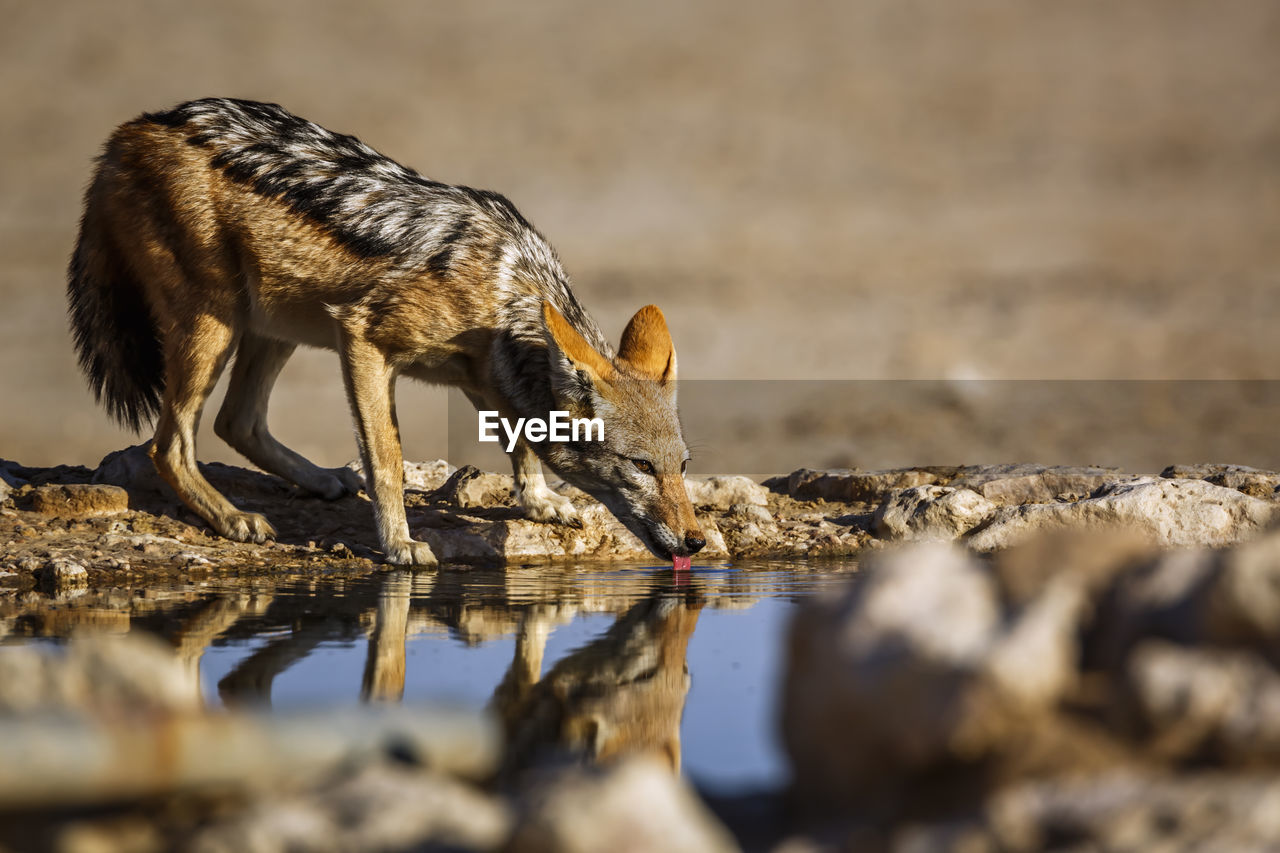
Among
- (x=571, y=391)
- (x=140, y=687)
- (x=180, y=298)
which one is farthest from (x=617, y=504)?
(x=140, y=687)

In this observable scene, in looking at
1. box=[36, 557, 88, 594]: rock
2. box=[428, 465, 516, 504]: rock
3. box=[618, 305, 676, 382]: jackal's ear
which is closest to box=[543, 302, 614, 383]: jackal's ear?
box=[618, 305, 676, 382]: jackal's ear

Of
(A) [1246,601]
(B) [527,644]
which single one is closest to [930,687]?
(A) [1246,601]

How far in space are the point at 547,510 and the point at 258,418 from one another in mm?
2077

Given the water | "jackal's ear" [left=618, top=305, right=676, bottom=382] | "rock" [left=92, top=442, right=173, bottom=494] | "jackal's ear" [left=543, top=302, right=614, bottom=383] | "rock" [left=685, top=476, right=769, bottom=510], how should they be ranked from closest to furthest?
the water
"jackal's ear" [left=543, top=302, right=614, bottom=383]
"jackal's ear" [left=618, top=305, right=676, bottom=382]
"rock" [left=92, top=442, right=173, bottom=494]
"rock" [left=685, top=476, right=769, bottom=510]

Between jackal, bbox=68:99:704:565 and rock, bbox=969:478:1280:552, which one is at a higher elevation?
jackal, bbox=68:99:704:565

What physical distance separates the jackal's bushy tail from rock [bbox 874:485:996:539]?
4867 mm

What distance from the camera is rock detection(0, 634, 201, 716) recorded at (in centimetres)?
274

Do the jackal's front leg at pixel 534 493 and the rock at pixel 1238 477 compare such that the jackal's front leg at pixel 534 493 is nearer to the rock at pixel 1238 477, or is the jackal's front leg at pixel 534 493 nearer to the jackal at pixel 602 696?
the jackal at pixel 602 696

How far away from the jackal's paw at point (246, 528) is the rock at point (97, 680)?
4.47 metres

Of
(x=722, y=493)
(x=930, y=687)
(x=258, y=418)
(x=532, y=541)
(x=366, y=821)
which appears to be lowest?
(x=366, y=821)

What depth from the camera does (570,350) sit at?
6824 millimetres

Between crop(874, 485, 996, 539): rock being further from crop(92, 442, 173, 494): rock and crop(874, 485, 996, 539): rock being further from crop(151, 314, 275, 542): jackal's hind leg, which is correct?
crop(92, 442, 173, 494): rock

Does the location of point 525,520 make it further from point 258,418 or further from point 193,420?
point 193,420

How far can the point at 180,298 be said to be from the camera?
7.21 meters
